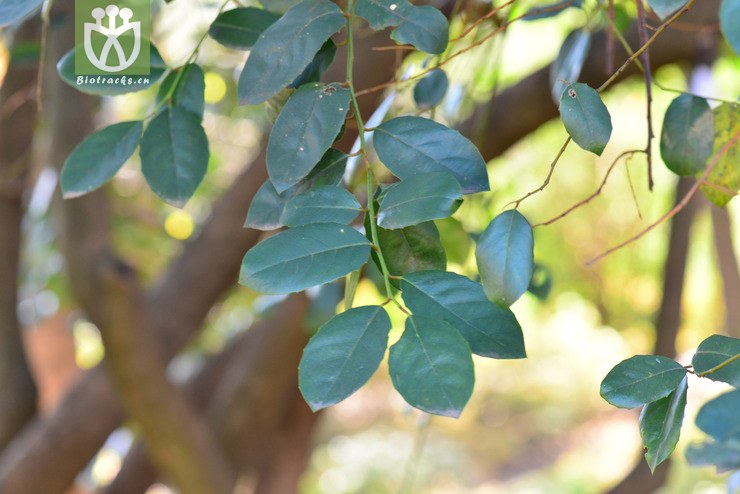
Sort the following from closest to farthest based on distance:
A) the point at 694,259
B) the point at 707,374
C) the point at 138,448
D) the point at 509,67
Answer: the point at 707,374 < the point at 138,448 < the point at 509,67 < the point at 694,259

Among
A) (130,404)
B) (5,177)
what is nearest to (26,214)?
(5,177)

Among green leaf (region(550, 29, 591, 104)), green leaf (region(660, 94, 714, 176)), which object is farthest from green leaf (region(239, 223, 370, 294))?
green leaf (region(550, 29, 591, 104))

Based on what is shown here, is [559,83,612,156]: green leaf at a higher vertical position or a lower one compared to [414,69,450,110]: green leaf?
higher

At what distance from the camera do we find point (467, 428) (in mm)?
6227

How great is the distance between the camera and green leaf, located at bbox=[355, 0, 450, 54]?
0.46 m

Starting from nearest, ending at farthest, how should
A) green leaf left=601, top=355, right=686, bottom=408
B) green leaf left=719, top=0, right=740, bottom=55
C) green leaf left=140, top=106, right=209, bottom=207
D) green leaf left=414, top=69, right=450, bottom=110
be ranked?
green leaf left=719, top=0, right=740, bottom=55 < green leaf left=601, top=355, right=686, bottom=408 < green leaf left=140, top=106, right=209, bottom=207 < green leaf left=414, top=69, right=450, bottom=110

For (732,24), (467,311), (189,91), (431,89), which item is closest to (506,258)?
(467,311)

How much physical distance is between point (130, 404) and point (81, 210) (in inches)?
11.9

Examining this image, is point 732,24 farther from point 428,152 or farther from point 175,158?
point 175,158

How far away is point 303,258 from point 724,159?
0.34 meters

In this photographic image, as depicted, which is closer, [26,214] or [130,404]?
[130,404]

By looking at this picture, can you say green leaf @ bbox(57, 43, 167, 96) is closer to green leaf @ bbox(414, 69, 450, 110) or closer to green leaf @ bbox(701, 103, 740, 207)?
green leaf @ bbox(414, 69, 450, 110)

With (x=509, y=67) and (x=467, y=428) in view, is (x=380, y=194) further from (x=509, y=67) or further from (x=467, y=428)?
(x=467, y=428)

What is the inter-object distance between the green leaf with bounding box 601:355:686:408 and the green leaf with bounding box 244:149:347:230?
184 millimetres
